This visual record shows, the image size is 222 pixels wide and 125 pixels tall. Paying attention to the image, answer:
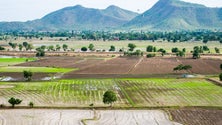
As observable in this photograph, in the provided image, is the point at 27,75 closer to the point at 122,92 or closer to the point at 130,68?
the point at 122,92

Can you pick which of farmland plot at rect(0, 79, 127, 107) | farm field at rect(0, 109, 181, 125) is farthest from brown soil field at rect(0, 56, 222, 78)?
farm field at rect(0, 109, 181, 125)

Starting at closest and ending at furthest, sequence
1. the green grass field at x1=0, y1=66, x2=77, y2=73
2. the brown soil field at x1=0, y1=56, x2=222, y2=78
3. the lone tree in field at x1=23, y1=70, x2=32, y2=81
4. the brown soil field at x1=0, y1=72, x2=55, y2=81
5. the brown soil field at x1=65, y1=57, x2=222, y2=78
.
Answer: the lone tree in field at x1=23, y1=70, x2=32, y2=81, the brown soil field at x1=0, y1=72, x2=55, y2=81, the brown soil field at x1=0, y1=56, x2=222, y2=78, the brown soil field at x1=65, y1=57, x2=222, y2=78, the green grass field at x1=0, y1=66, x2=77, y2=73

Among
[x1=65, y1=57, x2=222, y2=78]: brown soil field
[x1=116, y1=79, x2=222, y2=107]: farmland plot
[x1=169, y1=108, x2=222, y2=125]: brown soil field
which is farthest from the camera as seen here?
[x1=65, y1=57, x2=222, y2=78]: brown soil field

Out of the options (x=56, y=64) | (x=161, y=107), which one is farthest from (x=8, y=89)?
(x=56, y=64)

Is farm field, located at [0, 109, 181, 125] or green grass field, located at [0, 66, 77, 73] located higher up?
green grass field, located at [0, 66, 77, 73]

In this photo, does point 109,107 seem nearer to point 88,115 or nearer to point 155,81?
point 88,115

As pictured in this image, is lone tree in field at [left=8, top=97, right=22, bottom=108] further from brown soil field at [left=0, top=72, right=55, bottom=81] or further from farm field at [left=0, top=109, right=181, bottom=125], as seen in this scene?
brown soil field at [left=0, top=72, right=55, bottom=81]
